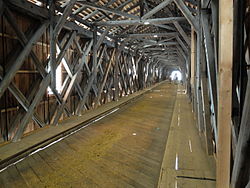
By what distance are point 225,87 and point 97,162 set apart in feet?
7.38

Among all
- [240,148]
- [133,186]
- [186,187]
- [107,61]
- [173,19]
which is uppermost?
[173,19]

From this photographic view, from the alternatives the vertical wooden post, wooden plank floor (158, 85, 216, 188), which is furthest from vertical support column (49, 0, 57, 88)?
the vertical wooden post

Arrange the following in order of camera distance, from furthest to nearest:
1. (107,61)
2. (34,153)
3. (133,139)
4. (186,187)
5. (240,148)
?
(107,61)
(133,139)
(34,153)
(186,187)
(240,148)

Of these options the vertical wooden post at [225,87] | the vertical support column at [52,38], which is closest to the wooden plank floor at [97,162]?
the vertical wooden post at [225,87]

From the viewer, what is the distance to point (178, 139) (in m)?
3.61

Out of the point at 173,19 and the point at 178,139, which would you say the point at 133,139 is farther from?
the point at 173,19

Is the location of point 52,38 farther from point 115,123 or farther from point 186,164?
point 186,164

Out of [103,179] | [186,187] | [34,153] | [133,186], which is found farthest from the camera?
[34,153]

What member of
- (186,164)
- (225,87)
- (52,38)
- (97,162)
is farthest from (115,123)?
(225,87)

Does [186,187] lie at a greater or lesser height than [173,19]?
lesser

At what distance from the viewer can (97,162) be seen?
307 cm

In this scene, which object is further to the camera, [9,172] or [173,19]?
[173,19]

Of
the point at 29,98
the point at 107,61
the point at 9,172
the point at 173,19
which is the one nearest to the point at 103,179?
the point at 9,172

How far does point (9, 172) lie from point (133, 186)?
5.75 feet
